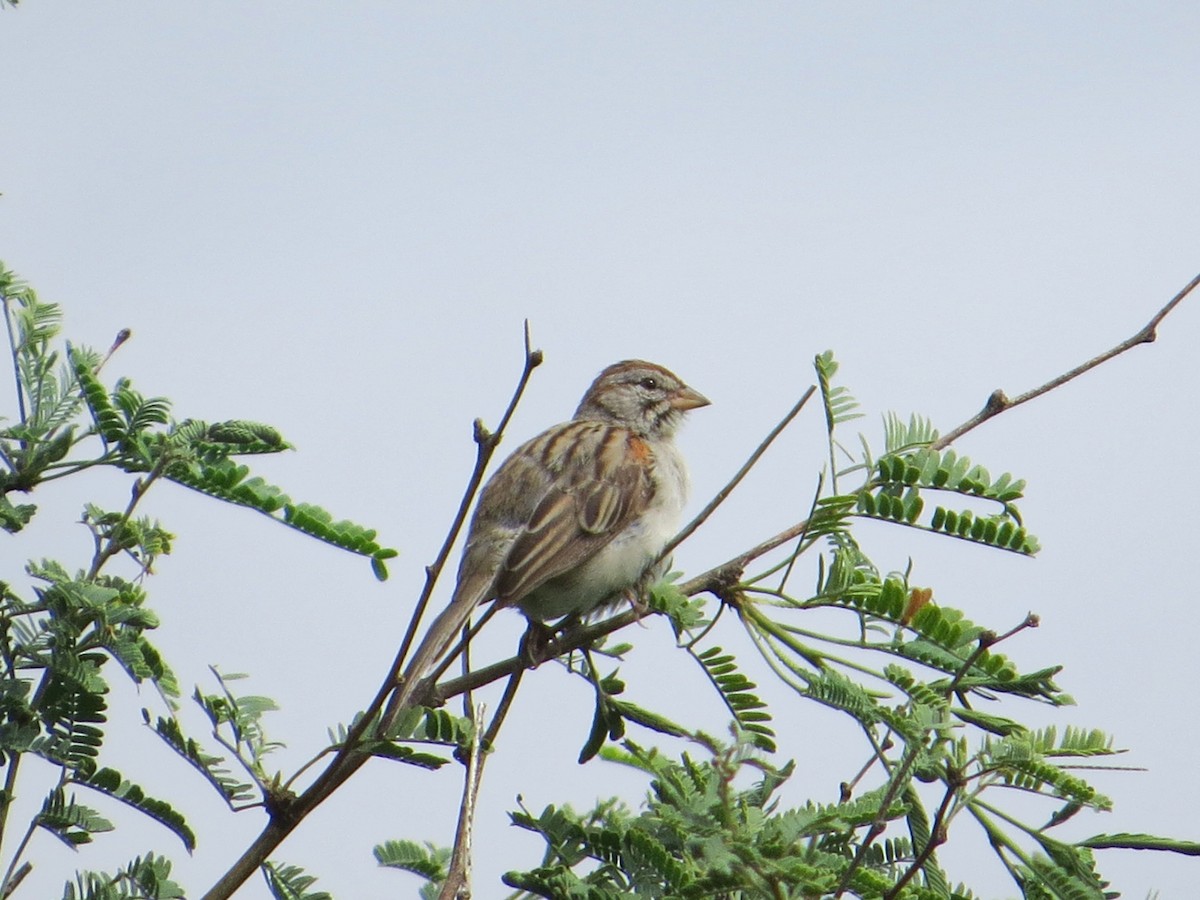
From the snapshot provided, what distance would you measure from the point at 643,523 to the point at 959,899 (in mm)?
2518

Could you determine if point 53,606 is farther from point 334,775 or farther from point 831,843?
point 831,843

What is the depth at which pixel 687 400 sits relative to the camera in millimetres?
7141

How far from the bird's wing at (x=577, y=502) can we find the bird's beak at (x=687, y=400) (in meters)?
0.59

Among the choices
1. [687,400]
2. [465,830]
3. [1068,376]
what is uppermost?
[687,400]

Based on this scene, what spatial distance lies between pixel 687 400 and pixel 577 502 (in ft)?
5.09

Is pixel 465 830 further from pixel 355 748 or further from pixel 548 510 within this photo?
pixel 548 510

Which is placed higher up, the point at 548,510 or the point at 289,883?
the point at 548,510

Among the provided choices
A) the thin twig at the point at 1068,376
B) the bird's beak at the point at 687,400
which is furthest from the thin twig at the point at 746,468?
the bird's beak at the point at 687,400

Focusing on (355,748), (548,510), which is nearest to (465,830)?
(355,748)

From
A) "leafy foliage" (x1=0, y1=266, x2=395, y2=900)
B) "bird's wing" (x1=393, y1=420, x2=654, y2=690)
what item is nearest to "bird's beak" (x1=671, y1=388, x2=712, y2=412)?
"bird's wing" (x1=393, y1=420, x2=654, y2=690)

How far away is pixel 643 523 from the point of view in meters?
5.82

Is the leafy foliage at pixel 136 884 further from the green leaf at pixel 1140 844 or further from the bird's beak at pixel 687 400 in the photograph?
the bird's beak at pixel 687 400

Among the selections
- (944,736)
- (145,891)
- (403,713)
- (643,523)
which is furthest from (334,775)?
(643,523)

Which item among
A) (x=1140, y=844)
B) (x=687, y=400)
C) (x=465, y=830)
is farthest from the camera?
(x=687, y=400)
